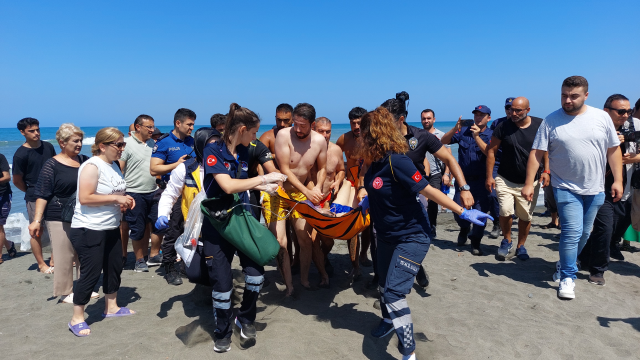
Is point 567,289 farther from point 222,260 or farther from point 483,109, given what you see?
point 222,260

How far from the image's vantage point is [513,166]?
5.62 meters

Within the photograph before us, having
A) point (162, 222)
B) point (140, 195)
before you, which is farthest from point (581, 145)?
point (140, 195)

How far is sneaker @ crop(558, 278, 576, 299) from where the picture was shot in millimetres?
4352

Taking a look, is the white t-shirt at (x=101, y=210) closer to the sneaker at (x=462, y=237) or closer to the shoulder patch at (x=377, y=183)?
the shoulder patch at (x=377, y=183)

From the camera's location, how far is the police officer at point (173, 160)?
518 centimetres

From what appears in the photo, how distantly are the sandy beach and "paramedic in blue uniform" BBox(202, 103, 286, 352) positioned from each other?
20 cm

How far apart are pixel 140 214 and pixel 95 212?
2.04 m

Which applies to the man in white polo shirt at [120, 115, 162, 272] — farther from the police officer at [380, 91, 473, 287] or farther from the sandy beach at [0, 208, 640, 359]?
the police officer at [380, 91, 473, 287]

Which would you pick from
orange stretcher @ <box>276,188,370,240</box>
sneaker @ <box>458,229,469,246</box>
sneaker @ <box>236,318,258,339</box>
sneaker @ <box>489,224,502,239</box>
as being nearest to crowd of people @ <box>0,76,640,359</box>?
sneaker @ <box>236,318,258,339</box>

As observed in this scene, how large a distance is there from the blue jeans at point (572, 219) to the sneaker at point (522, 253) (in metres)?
1.29

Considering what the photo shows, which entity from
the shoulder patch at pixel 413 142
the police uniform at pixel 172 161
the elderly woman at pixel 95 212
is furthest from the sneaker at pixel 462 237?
the elderly woman at pixel 95 212

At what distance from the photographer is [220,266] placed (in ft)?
11.1

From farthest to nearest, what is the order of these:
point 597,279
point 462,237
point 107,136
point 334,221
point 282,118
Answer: point 462,237, point 282,118, point 597,279, point 334,221, point 107,136

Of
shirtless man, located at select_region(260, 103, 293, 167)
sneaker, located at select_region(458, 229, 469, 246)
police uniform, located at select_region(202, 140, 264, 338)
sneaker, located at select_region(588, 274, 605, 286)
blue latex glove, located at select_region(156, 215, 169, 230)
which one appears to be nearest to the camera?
police uniform, located at select_region(202, 140, 264, 338)
